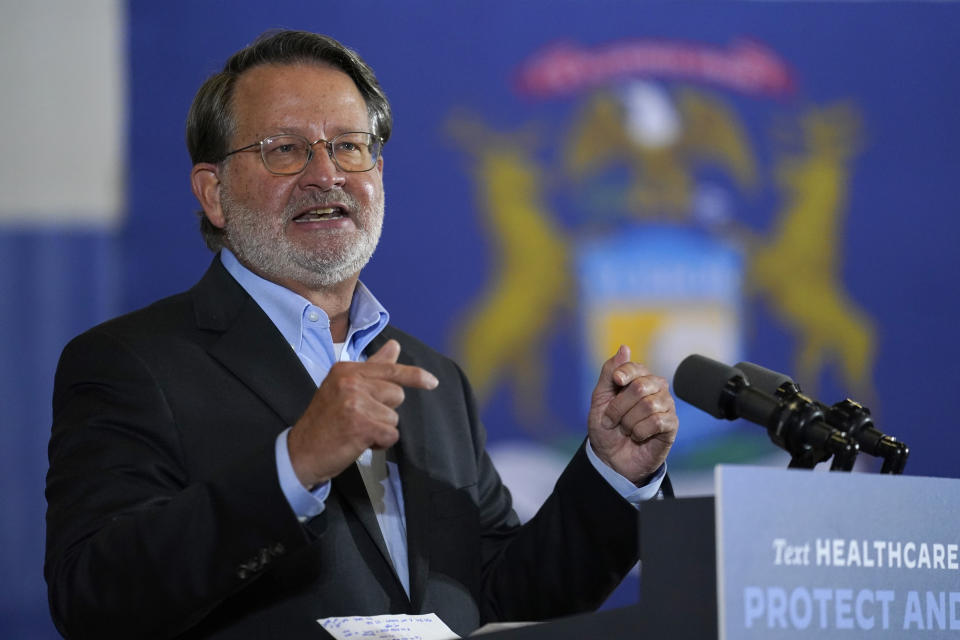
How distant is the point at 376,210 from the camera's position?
2.27m

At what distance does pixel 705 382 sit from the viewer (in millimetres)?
1485

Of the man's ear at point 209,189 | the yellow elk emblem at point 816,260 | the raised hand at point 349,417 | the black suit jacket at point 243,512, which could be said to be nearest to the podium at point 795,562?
the raised hand at point 349,417

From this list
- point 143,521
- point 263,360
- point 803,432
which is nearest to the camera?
point 803,432

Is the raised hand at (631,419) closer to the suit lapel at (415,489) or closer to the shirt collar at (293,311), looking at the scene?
the suit lapel at (415,489)

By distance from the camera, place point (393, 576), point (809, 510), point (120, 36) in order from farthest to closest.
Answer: point (120, 36) → point (393, 576) → point (809, 510)

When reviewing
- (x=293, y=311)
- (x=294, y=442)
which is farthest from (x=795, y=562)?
(x=293, y=311)

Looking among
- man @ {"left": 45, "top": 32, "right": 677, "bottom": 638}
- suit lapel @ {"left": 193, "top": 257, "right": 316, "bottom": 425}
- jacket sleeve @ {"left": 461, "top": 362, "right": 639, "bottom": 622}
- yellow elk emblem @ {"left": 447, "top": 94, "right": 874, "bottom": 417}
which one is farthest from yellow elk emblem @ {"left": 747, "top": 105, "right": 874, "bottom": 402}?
suit lapel @ {"left": 193, "top": 257, "right": 316, "bottom": 425}

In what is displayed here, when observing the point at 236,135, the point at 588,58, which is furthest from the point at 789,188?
the point at 236,135

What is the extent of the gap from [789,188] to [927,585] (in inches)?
101

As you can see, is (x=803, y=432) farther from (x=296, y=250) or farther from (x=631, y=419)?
(x=296, y=250)

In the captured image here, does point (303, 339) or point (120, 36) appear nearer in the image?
point (303, 339)

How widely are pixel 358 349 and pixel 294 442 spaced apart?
0.74m

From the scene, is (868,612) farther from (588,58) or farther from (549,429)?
(588,58)

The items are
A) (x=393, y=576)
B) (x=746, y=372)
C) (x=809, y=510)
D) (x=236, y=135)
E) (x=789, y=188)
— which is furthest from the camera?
(x=789, y=188)
